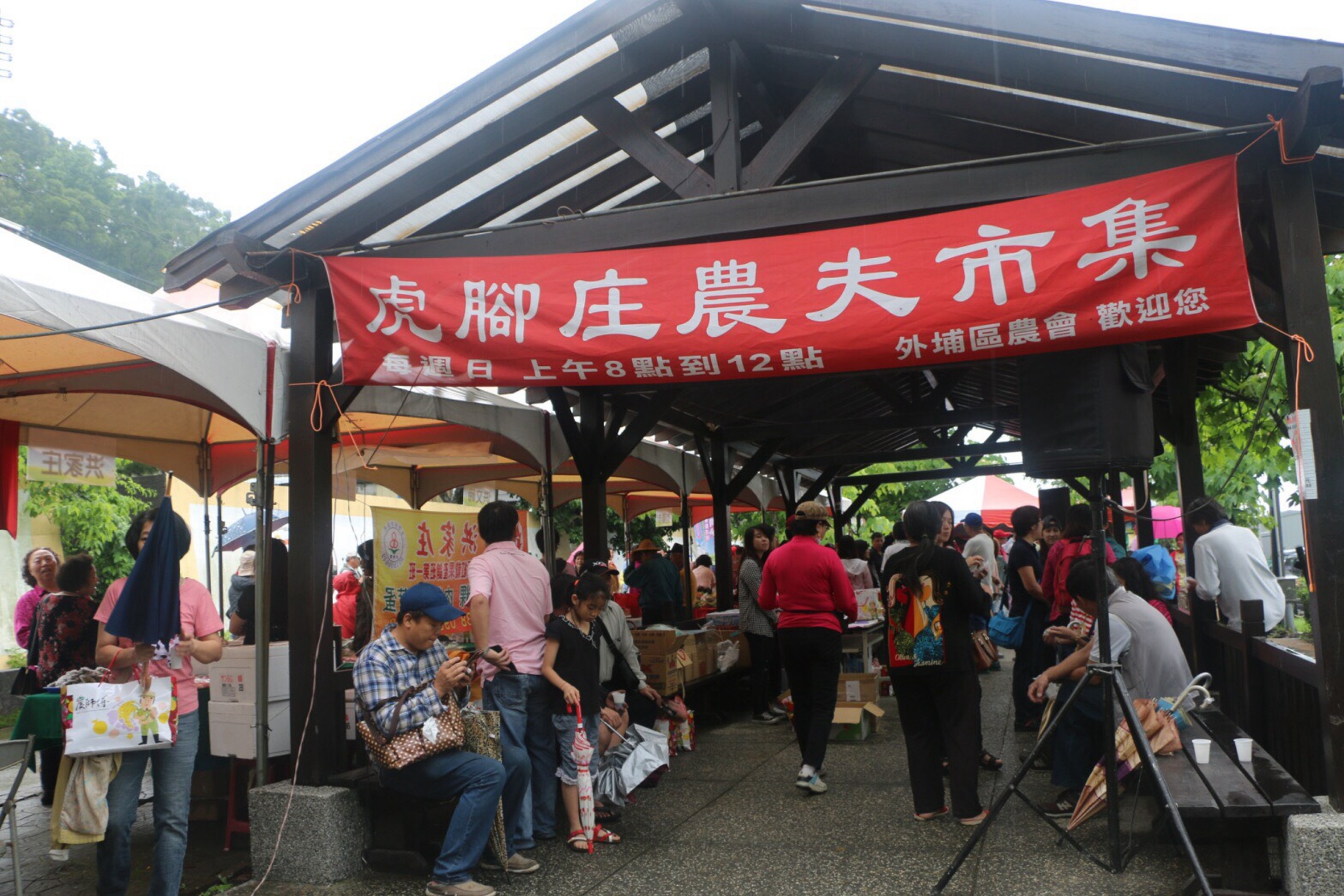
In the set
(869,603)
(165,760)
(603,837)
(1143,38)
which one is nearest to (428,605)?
(165,760)

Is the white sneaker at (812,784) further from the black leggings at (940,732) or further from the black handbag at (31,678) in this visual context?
the black handbag at (31,678)

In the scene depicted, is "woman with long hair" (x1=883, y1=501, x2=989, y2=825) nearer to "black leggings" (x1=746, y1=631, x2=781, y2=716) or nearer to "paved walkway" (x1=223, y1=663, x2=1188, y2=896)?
"paved walkway" (x1=223, y1=663, x2=1188, y2=896)

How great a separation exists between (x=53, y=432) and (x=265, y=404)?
2.92 m

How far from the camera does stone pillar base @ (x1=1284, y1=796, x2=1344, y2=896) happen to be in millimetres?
3590

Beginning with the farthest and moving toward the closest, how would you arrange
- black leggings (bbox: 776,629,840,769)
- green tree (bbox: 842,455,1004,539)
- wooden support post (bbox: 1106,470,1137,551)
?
green tree (bbox: 842,455,1004,539), wooden support post (bbox: 1106,470,1137,551), black leggings (bbox: 776,629,840,769)

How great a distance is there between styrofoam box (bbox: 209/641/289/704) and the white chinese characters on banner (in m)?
2.41

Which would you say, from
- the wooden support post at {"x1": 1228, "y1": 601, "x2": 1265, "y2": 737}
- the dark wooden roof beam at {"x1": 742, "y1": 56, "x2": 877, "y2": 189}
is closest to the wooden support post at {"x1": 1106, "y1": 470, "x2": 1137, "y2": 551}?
the wooden support post at {"x1": 1228, "y1": 601, "x2": 1265, "y2": 737}

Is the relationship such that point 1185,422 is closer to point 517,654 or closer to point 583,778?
point 583,778

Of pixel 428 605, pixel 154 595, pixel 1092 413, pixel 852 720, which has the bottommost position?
pixel 852 720

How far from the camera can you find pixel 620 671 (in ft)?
19.2

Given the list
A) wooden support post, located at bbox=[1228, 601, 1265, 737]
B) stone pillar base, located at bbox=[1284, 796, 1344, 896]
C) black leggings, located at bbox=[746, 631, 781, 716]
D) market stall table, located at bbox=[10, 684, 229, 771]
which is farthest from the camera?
black leggings, located at bbox=[746, 631, 781, 716]

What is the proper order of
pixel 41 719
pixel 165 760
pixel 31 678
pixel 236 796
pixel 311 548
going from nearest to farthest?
pixel 165 760 → pixel 41 719 → pixel 311 548 → pixel 236 796 → pixel 31 678

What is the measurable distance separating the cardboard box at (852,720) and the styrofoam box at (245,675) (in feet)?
13.5

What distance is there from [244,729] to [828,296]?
13.2 ft
